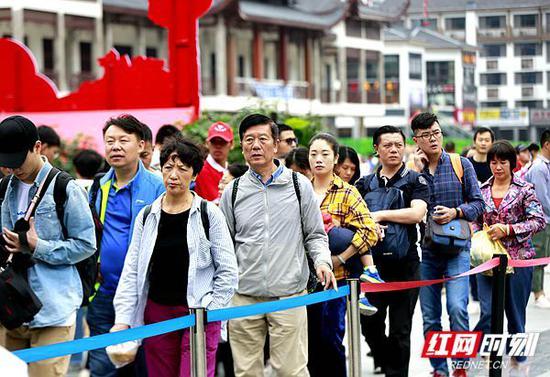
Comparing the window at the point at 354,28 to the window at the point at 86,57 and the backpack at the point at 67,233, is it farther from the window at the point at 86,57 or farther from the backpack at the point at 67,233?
the backpack at the point at 67,233

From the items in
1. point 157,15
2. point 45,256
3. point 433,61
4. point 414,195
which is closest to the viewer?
point 45,256

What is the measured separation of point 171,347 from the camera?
5.69 meters

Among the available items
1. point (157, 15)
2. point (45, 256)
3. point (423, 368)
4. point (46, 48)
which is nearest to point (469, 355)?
point (423, 368)

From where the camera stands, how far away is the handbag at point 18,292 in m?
5.26

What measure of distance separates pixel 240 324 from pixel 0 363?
9.41 ft

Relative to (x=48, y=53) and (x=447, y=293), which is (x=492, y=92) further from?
(x=447, y=293)

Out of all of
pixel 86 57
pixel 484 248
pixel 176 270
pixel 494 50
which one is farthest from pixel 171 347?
pixel 86 57

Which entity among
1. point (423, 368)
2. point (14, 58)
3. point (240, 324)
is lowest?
point (423, 368)

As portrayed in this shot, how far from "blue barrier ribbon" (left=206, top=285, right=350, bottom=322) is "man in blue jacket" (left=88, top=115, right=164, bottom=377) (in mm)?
992

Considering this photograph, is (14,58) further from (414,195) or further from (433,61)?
(433,61)

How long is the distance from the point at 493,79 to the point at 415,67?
1159 inches

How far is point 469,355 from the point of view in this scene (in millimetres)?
7371

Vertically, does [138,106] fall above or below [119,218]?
above

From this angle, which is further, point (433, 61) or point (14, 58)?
point (433, 61)
